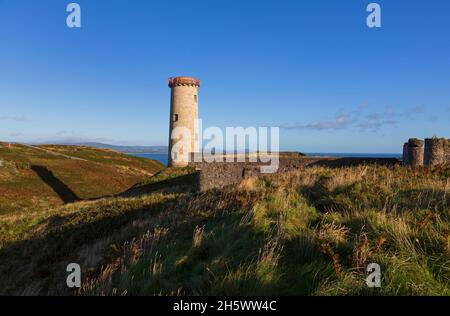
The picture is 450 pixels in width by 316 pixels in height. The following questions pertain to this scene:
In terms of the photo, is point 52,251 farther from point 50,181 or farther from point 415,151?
point 50,181

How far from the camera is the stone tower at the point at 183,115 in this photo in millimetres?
35531

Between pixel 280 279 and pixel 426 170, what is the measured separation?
10.7 metres

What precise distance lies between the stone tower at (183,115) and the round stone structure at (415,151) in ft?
79.6

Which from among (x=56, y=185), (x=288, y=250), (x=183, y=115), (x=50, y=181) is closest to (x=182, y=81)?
(x=183, y=115)

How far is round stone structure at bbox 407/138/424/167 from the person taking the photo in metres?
16.7

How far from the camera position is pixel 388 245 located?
4.40 metres

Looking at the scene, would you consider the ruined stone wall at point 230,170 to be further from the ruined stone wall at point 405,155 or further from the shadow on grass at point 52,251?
the shadow on grass at point 52,251

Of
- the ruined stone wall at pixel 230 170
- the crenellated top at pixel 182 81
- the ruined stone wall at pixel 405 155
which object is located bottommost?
the ruined stone wall at pixel 230 170

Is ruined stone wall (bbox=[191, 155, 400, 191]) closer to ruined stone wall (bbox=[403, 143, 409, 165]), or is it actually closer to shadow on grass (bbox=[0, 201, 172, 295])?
ruined stone wall (bbox=[403, 143, 409, 165])

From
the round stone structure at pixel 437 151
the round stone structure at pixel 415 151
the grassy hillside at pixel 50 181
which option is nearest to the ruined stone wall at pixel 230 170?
the round stone structure at pixel 415 151

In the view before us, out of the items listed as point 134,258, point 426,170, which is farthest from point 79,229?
point 426,170

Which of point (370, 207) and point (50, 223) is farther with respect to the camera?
point (50, 223)
